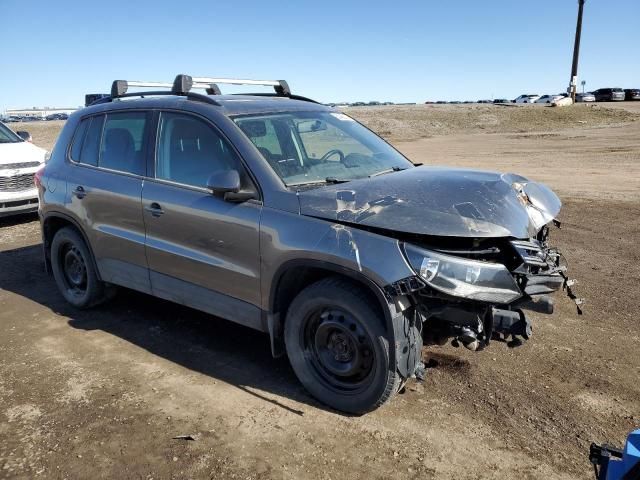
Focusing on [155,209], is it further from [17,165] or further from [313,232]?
[17,165]

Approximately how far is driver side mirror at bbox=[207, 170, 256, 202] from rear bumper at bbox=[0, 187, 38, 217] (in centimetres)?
720

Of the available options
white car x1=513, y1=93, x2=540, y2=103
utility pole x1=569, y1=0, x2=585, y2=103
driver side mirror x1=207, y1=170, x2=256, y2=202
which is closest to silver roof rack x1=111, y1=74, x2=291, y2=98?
driver side mirror x1=207, y1=170, x2=256, y2=202

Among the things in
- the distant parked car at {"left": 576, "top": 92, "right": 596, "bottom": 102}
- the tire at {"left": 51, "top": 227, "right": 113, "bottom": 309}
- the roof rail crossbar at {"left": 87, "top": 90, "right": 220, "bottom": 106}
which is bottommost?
the tire at {"left": 51, "top": 227, "right": 113, "bottom": 309}

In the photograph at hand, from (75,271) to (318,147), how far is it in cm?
292

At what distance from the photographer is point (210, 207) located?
3.90 metres

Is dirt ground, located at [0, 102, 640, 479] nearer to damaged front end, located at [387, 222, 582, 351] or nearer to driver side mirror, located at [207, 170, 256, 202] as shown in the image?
damaged front end, located at [387, 222, 582, 351]

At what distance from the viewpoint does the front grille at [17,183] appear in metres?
9.28

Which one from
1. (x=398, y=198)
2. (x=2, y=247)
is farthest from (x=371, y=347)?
(x=2, y=247)

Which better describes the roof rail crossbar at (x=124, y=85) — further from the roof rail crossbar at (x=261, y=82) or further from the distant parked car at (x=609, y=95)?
the distant parked car at (x=609, y=95)

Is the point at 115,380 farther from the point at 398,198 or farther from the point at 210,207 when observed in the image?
the point at 398,198

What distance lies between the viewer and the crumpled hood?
314 centimetres

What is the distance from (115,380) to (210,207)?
1462mm

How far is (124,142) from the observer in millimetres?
4758

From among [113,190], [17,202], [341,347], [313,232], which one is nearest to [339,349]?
[341,347]
